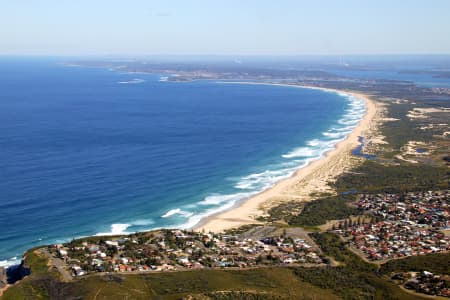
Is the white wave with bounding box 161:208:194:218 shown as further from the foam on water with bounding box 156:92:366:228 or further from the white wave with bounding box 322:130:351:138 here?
the white wave with bounding box 322:130:351:138

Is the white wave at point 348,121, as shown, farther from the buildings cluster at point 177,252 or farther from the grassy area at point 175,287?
the grassy area at point 175,287

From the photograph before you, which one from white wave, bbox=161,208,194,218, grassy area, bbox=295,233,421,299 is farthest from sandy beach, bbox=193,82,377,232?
grassy area, bbox=295,233,421,299

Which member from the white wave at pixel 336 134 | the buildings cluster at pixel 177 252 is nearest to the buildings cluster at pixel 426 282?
the buildings cluster at pixel 177 252

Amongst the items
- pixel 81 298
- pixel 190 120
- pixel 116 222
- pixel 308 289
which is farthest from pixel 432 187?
pixel 190 120

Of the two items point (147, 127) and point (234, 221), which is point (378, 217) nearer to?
point (234, 221)

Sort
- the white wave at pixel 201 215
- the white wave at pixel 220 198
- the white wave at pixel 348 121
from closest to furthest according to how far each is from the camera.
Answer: the white wave at pixel 201 215
the white wave at pixel 220 198
the white wave at pixel 348 121

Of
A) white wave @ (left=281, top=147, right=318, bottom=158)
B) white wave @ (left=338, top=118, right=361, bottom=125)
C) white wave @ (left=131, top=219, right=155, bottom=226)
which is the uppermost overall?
white wave @ (left=338, top=118, right=361, bottom=125)

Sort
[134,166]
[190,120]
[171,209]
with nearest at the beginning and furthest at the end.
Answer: [171,209]
[134,166]
[190,120]
